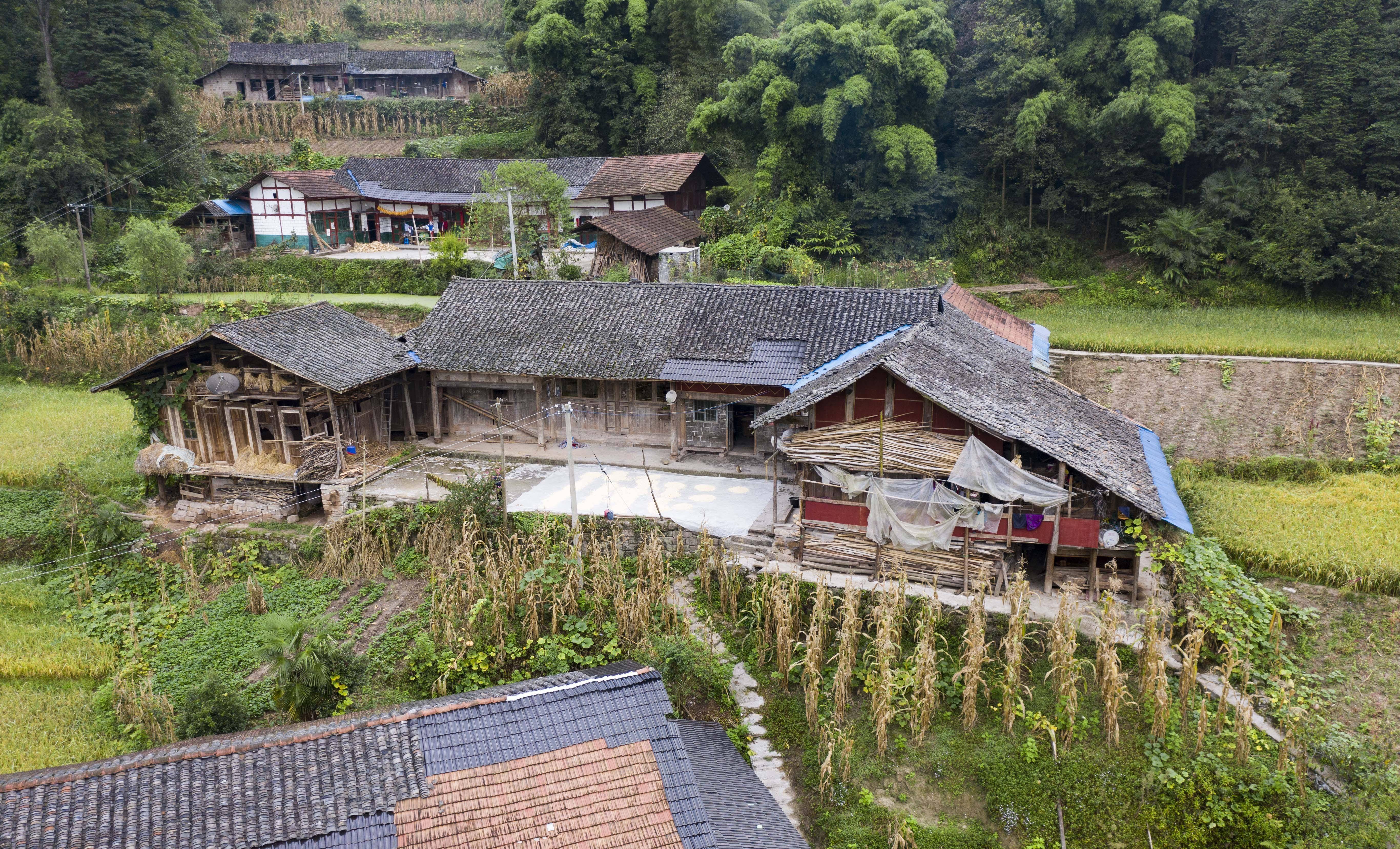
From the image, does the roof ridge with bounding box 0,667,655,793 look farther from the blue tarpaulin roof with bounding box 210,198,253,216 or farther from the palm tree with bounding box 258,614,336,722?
the blue tarpaulin roof with bounding box 210,198,253,216

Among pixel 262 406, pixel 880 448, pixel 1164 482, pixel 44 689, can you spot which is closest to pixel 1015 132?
pixel 1164 482

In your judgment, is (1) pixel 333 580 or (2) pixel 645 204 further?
A: (2) pixel 645 204

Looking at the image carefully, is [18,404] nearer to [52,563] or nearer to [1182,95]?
[52,563]

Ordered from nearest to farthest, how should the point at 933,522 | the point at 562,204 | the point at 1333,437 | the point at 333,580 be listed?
the point at 933,522 < the point at 333,580 < the point at 1333,437 < the point at 562,204

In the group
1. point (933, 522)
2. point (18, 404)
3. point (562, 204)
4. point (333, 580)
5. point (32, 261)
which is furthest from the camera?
point (32, 261)

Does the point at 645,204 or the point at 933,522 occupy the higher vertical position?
the point at 645,204

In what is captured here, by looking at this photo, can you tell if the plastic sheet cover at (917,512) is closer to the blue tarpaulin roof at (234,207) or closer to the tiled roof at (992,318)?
the tiled roof at (992,318)

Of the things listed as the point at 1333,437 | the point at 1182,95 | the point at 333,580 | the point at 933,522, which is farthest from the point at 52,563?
the point at 1182,95

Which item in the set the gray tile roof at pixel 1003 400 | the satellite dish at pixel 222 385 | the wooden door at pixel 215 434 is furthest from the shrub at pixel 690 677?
the wooden door at pixel 215 434
